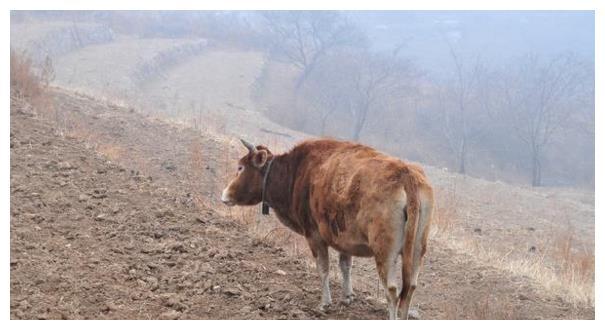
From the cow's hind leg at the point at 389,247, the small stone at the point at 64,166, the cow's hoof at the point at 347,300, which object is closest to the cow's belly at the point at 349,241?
the cow's hind leg at the point at 389,247

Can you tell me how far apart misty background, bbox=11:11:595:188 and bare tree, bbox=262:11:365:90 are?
128 mm

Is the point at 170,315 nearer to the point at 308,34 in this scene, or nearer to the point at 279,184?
the point at 279,184

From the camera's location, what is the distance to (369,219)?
5863mm

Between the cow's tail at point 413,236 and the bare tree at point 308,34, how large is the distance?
51.7m

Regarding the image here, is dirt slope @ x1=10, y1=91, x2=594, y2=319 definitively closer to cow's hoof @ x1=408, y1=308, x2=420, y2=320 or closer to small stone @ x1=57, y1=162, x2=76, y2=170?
small stone @ x1=57, y1=162, x2=76, y2=170

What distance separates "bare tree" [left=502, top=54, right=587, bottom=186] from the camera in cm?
4716

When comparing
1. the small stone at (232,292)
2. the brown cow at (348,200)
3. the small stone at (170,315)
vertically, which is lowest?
the small stone at (170,315)

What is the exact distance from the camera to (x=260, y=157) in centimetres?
773

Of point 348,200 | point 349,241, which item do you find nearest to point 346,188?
point 348,200

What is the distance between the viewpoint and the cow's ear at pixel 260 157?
770 centimetres

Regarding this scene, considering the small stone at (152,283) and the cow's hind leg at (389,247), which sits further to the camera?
the small stone at (152,283)

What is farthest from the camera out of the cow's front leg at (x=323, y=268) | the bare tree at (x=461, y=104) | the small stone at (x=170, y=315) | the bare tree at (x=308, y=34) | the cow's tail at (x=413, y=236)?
the bare tree at (x=308, y=34)

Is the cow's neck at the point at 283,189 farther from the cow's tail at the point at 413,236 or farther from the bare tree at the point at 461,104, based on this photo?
the bare tree at the point at 461,104

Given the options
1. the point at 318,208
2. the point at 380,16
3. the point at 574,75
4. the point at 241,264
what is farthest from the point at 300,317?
the point at 380,16
